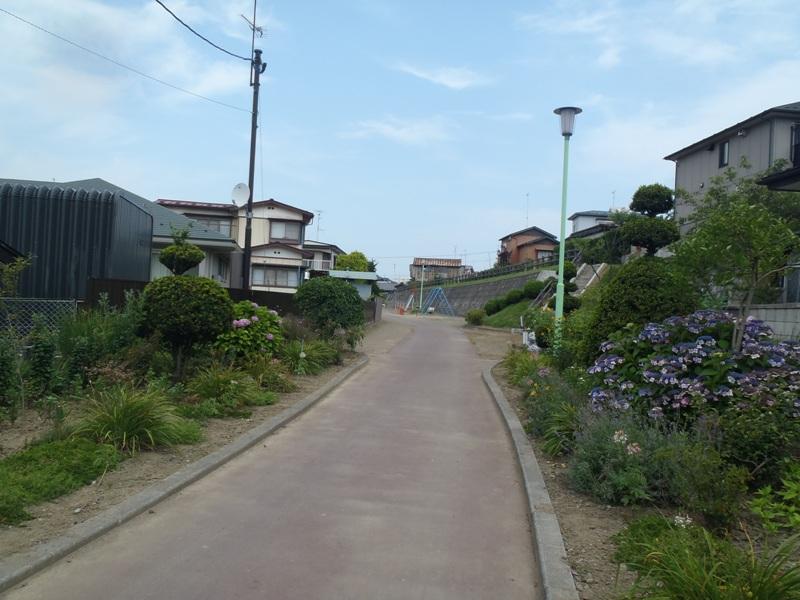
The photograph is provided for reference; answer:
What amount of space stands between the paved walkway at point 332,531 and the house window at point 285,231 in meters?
42.8

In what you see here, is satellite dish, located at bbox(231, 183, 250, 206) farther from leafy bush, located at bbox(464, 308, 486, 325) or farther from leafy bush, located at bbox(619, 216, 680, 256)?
leafy bush, located at bbox(464, 308, 486, 325)

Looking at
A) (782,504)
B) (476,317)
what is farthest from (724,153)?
(782,504)

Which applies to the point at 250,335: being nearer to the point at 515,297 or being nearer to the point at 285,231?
the point at 515,297

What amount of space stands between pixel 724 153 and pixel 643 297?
2687 cm

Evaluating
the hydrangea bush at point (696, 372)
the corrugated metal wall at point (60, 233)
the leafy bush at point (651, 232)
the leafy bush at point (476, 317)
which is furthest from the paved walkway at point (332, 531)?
the leafy bush at point (476, 317)

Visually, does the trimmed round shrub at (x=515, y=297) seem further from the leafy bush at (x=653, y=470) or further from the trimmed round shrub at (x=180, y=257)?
the leafy bush at (x=653, y=470)

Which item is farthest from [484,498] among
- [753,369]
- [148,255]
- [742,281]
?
[148,255]

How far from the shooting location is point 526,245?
71625 mm

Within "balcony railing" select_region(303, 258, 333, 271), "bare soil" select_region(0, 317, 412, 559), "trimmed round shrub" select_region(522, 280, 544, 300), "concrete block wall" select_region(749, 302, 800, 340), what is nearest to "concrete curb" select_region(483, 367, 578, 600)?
"bare soil" select_region(0, 317, 412, 559)

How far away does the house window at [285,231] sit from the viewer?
5119cm

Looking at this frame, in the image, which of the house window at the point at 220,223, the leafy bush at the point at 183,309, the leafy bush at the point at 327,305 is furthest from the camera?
the house window at the point at 220,223

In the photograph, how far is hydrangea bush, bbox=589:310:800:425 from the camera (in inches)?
260

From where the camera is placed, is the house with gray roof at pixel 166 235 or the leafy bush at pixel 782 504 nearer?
the leafy bush at pixel 782 504

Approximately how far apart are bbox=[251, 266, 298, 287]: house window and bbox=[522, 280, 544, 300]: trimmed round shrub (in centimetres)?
1474
